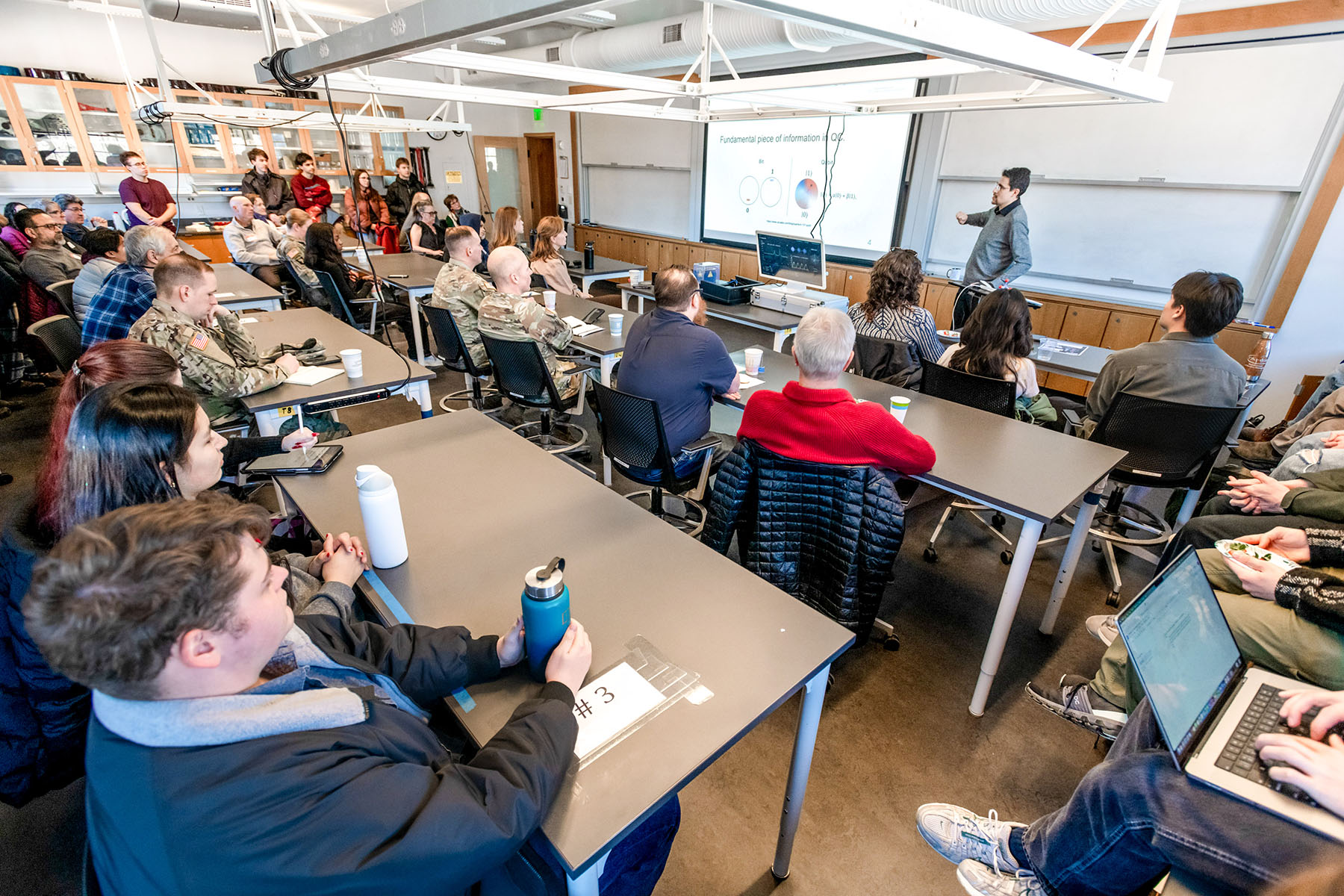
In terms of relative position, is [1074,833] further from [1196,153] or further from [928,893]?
[1196,153]

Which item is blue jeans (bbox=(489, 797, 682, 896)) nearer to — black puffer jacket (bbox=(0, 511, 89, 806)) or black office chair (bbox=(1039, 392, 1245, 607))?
black puffer jacket (bbox=(0, 511, 89, 806))

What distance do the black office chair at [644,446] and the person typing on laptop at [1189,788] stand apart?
132 cm

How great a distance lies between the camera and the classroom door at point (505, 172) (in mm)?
10500

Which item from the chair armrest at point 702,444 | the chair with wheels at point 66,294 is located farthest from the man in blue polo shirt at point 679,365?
the chair with wheels at point 66,294

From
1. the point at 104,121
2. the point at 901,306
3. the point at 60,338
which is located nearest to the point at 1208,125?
the point at 901,306

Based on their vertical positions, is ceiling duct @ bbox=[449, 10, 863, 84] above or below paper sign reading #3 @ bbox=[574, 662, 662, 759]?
above

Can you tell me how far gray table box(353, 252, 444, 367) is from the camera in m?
4.60

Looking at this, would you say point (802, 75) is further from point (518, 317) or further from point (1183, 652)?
point (1183, 652)

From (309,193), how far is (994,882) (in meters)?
8.65

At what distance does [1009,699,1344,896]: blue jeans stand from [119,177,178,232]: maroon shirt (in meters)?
8.37

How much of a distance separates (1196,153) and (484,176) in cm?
998

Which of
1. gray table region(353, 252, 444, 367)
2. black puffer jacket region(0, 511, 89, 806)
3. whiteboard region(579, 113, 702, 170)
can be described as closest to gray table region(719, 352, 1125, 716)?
black puffer jacket region(0, 511, 89, 806)

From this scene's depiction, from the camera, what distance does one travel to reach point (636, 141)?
27.2ft

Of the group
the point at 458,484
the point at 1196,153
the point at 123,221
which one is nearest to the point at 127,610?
the point at 458,484
